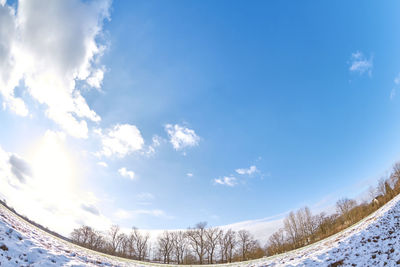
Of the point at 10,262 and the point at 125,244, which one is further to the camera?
the point at 125,244

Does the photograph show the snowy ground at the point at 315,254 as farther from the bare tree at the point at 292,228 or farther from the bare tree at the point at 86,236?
the bare tree at the point at 86,236

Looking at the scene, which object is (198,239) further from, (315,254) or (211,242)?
(315,254)

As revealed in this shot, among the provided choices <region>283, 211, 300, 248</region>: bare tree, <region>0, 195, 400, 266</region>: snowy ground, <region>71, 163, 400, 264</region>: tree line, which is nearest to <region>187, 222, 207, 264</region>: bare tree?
<region>71, 163, 400, 264</region>: tree line

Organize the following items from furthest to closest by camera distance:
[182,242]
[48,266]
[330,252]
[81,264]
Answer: [182,242]
[330,252]
[81,264]
[48,266]

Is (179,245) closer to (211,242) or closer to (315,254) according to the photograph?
(211,242)

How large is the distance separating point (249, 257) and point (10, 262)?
7098cm

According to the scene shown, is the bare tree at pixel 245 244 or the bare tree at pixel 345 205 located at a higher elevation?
the bare tree at pixel 345 205

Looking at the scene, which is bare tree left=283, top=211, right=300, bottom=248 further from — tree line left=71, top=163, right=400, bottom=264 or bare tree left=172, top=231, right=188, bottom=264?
bare tree left=172, top=231, right=188, bottom=264

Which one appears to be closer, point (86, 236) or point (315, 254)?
point (315, 254)

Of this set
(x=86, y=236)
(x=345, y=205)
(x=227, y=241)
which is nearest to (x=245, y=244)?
(x=227, y=241)

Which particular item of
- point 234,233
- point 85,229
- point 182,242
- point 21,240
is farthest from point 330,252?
point 85,229

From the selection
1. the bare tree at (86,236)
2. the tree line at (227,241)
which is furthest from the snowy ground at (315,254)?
the bare tree at (86,236)

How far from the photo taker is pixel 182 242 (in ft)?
239

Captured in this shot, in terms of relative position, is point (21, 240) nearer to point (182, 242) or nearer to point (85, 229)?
point (182, 242)
